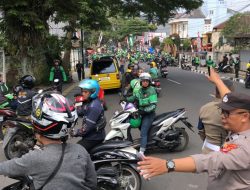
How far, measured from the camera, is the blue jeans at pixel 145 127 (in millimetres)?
7352

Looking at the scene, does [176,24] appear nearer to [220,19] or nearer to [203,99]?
[220,19]

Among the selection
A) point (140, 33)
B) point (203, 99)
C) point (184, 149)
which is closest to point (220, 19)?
point (140, 33)

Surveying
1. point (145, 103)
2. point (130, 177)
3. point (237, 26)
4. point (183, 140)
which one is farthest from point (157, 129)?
point (237, 26)

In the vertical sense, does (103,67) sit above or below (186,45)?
below

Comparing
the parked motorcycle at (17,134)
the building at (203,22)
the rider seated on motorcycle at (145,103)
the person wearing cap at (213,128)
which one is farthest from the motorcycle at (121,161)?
the building at (203,22)

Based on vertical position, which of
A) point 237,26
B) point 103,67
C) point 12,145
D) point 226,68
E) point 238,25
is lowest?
point 226,68

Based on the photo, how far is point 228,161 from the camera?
2422 millimetres

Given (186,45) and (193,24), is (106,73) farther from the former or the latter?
(193,24)

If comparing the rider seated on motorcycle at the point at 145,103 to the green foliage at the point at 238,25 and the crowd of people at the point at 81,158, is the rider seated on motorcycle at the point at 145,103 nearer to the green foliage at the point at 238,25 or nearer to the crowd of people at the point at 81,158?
the crowd of people at the point at 81,158

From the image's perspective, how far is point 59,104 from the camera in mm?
2709

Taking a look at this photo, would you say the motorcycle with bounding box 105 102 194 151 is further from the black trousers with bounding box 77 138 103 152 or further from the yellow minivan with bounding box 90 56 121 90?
the yellow minivan with bounding box 90 56 121 90

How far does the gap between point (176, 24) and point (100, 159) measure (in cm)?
9501

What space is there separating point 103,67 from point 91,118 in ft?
46.1

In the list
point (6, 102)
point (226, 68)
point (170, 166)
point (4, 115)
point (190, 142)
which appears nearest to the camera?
point (170, 166)
